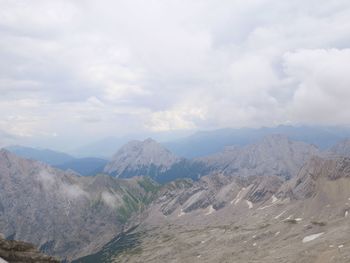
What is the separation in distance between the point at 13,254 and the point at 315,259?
411ft

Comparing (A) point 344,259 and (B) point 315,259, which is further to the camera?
(B) point 315,259

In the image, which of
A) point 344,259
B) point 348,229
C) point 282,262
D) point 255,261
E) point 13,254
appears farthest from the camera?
point 255,261

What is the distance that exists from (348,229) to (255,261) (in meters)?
46.4

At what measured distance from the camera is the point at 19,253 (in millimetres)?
72438

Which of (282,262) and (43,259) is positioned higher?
(43,259)

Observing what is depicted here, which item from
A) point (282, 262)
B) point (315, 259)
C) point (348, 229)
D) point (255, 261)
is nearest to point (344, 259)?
point (315, 259)

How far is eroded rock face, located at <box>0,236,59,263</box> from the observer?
70.1 m

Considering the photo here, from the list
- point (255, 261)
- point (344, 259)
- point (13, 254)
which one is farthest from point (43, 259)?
point (255, 261)

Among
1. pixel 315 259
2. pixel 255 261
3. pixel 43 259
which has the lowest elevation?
pixel 255 261

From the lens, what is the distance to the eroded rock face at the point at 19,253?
7012cm

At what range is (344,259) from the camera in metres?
139

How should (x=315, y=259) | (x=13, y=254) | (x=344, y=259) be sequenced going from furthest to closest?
(x=315, y=259) → (x=344, y=259) → (x=13, y=254)

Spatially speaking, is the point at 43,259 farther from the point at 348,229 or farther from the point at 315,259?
the point at 348,229

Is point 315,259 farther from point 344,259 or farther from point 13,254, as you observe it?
point 13,254
